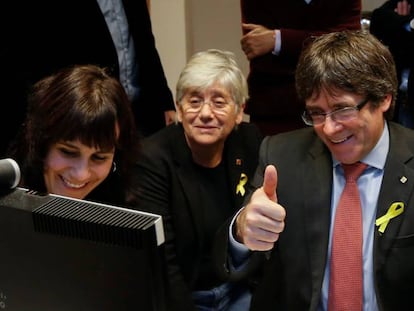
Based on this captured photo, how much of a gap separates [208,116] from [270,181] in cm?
91

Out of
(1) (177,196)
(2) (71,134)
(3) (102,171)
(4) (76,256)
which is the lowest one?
(1) (177,196)

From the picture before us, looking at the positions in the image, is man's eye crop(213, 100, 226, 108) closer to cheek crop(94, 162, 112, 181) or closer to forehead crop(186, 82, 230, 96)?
forehead crop(186, 82, 230, 96)

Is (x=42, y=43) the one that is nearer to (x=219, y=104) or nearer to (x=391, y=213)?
(x=219, y=104)

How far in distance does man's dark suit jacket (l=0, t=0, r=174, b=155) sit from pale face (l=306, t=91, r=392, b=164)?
863 millimetres

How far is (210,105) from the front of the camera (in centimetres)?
200

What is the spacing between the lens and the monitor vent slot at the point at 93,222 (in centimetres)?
64

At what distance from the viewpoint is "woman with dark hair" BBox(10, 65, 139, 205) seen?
54.3 inches

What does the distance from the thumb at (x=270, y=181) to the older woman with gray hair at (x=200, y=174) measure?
792 millimetres

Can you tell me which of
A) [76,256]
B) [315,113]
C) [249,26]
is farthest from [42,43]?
[76,256]

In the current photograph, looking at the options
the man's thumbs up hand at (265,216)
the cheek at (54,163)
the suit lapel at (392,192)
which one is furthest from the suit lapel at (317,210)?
the cheek at (54,163)

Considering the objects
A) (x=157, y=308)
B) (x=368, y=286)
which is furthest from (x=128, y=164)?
(x=157, y=308)

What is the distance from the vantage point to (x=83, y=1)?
1.98m

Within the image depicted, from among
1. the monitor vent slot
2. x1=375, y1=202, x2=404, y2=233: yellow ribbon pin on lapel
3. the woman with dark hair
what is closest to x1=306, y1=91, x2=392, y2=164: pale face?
x1=375, y1=202, x2=404, y2=233: yellow ribbon pin on lapel

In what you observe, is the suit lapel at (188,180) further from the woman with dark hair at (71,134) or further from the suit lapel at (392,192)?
the suit lapel at (392,192)
